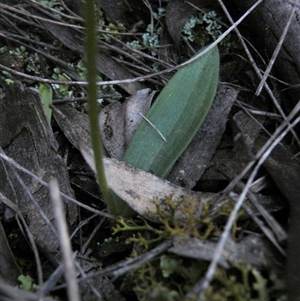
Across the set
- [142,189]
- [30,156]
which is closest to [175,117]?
[142,189]

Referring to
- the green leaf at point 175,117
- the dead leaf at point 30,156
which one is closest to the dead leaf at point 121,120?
the green leaf at point 175,117

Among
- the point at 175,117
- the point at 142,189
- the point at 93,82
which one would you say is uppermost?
the point at 93,82

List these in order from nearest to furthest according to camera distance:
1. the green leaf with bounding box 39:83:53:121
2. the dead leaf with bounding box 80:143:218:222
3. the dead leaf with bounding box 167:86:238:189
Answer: the dead leaf with bounding box 80:143:218:222 → the dead leaf with bounding box 167:86:238:189 → the green leaf with bounding box 39:83:53:121

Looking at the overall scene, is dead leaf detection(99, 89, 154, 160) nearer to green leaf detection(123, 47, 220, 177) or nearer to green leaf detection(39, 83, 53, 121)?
green leaf detection(123, 47, 220, 177)

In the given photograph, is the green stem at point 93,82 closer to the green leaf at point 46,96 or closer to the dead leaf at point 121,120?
the dead leaf at point 121,120

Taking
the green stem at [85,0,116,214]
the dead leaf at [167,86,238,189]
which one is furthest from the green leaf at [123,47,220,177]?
the green stem at [85,0,116,214]

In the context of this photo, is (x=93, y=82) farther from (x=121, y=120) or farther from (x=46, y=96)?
(x=46, y=96)

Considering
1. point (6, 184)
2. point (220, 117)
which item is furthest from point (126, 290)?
point (220, 117)

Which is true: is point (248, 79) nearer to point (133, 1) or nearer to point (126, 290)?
point (133, 1)
